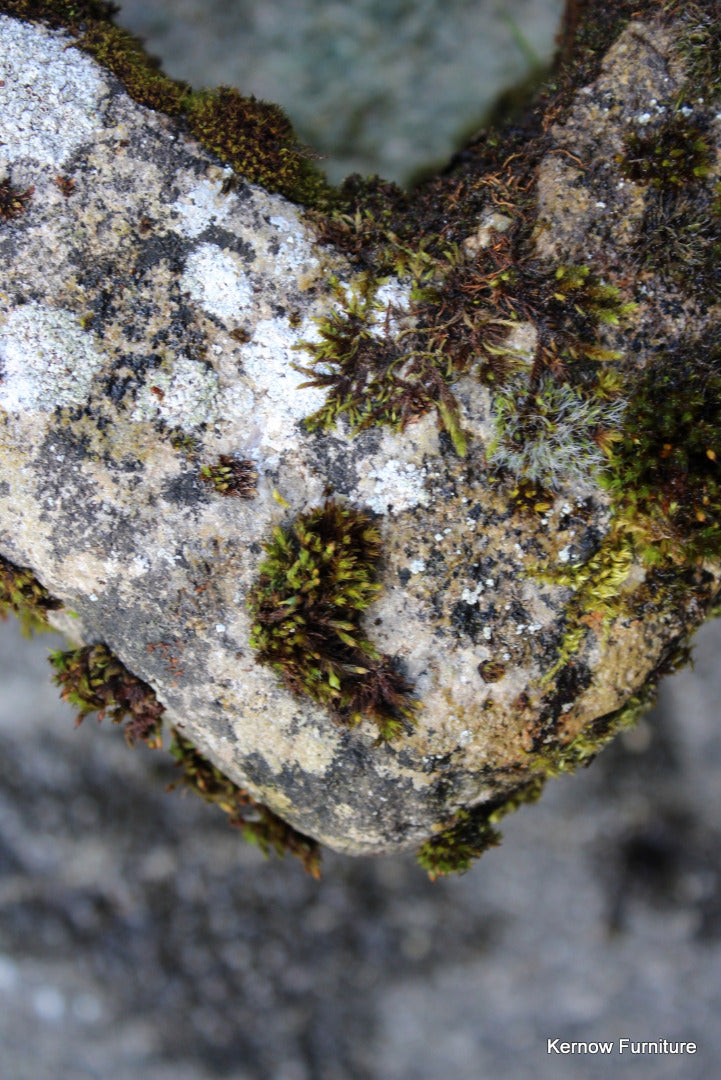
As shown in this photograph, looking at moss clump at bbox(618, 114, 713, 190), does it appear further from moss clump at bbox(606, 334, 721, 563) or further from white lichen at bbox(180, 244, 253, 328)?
white lichen at bbox(180, 244, 253, 328)

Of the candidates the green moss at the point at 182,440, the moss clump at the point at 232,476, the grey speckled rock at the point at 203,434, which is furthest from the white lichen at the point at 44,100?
the moss clump at the point at 232,476

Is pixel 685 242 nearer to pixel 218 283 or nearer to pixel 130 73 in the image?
pixel 218 283

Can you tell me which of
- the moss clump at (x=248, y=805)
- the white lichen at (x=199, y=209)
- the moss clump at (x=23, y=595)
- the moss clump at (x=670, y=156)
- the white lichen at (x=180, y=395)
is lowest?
the moss clump at (x=248, y=805)

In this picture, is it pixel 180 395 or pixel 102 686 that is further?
pixel 102 686

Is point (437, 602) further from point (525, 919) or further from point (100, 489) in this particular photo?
point (525, 919)

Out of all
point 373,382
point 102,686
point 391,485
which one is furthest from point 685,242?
point 102,686

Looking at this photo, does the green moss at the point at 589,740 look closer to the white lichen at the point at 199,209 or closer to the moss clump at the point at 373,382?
the moss clump at the point at 373,382

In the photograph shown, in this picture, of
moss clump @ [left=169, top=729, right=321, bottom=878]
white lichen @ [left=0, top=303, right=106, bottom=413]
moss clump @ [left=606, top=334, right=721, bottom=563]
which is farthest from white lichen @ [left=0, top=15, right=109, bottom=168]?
moss clump @ [left=169, top=729, right=321, bottom=878]
